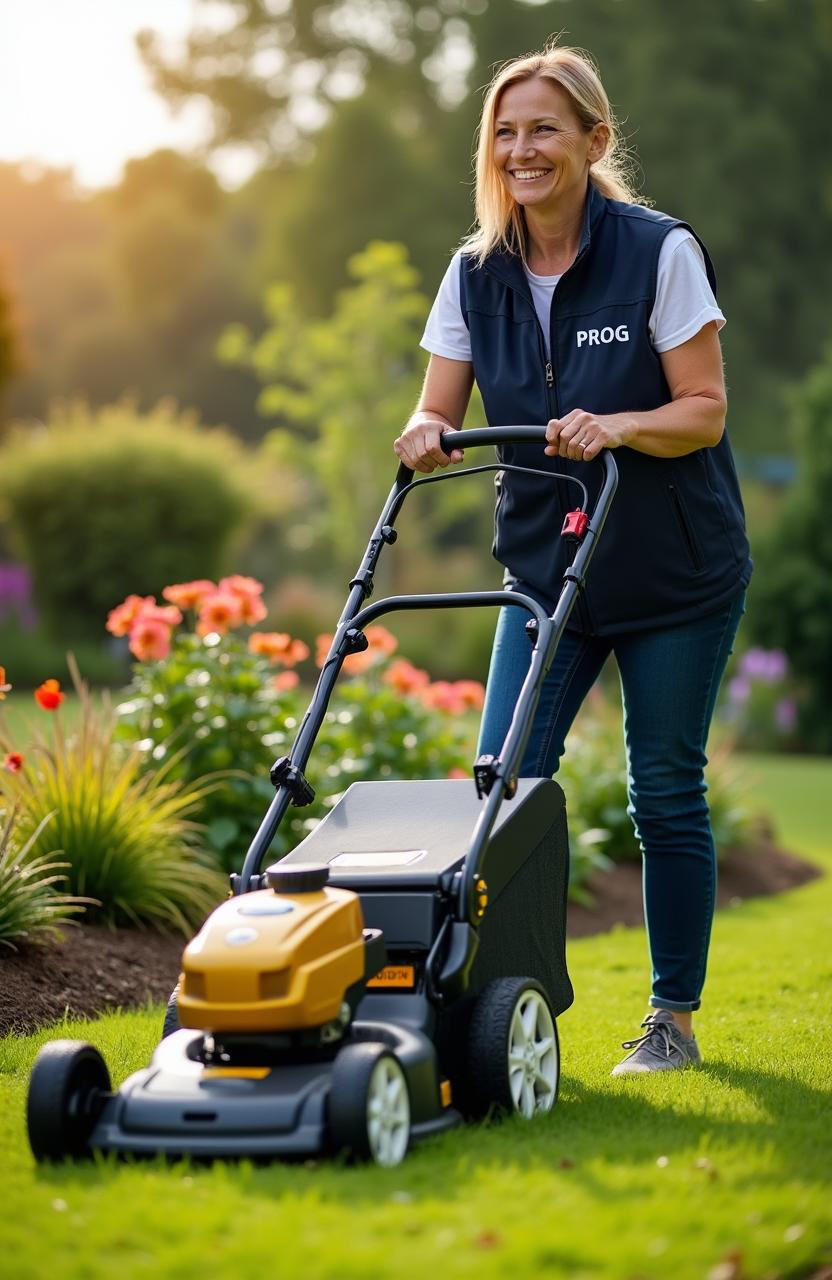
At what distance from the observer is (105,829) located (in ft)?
15.6

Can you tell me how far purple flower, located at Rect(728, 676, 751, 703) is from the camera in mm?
15609

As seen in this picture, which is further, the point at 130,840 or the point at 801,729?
the point at 801,729

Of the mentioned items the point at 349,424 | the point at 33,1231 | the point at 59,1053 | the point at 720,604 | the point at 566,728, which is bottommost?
the point at 33,1231

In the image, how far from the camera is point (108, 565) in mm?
13562

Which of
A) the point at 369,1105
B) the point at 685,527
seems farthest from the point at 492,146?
the point at 369,1105

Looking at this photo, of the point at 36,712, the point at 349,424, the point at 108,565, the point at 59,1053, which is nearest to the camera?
the point at 59,1053

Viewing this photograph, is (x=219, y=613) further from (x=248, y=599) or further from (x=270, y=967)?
(x=270, y=967)

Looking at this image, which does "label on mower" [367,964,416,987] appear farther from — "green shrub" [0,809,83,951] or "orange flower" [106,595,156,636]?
"orange flower" [106,595,156,636]

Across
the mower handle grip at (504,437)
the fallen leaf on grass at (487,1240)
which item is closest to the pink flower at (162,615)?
the mower handle grip at (504,437)

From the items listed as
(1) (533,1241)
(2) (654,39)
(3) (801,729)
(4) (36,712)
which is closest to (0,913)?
(1) (533,1241)

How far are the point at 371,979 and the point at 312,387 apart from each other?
62.8ft

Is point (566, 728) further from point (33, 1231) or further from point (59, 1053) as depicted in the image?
point (33, 1231)

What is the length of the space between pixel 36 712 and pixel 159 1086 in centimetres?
730

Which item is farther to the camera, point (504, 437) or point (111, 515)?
point (111, 515)
